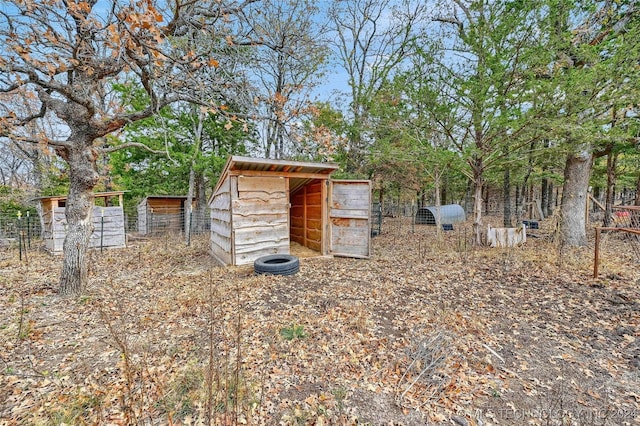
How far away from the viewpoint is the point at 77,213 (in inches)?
173

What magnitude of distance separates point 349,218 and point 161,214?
37.1 feet

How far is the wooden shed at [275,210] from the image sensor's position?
237 inches

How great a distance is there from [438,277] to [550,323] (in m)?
1.95

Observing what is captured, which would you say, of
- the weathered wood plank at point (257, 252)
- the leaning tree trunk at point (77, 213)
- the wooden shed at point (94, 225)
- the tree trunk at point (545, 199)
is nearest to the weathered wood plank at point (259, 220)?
the weathered wood plank at point (257, 252)

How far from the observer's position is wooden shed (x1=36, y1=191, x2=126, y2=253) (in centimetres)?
879

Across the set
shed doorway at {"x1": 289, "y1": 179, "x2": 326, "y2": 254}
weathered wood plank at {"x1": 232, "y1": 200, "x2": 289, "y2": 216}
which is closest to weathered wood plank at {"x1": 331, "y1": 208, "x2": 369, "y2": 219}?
shed doorway at {"x1": 289, "y1": 179, "x2": 326, "y2": 254}

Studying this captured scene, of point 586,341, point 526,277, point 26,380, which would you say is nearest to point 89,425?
point 26,380

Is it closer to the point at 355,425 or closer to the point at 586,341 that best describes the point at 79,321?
the point at 355,425

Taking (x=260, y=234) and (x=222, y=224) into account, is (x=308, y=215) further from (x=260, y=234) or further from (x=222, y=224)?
(x=222, y=224)

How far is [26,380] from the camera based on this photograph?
7.97 feet

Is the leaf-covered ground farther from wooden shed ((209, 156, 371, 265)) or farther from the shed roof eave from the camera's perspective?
the shed roof eave

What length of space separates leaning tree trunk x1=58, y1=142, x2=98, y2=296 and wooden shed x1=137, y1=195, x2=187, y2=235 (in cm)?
917

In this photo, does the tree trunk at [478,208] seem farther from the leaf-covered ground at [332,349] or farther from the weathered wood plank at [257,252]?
the weathered wood plank at [257,252]

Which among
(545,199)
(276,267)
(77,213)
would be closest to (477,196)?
(276,267)
